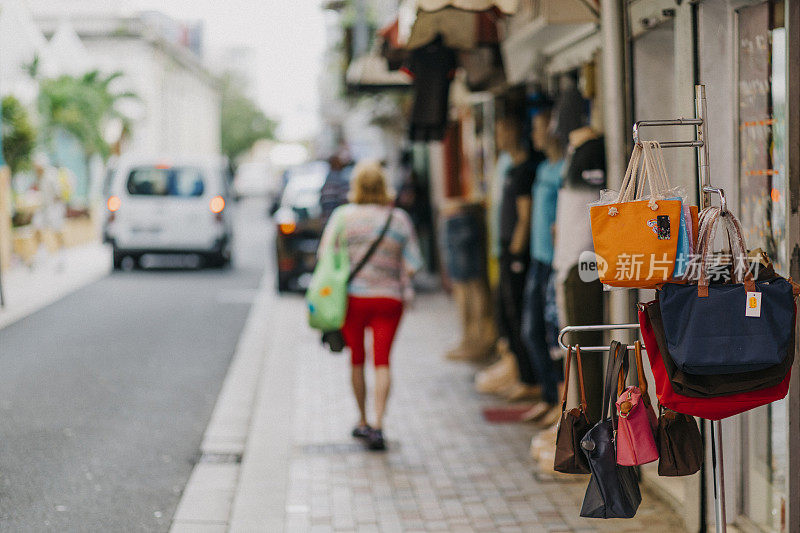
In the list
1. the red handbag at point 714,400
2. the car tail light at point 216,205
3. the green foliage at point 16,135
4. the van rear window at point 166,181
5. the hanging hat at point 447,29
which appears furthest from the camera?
the green foliage at point 16,135

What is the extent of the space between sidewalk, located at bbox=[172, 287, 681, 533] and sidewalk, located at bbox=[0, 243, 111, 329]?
179 inches

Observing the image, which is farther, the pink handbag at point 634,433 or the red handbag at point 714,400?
the pink handbag at point 634,433

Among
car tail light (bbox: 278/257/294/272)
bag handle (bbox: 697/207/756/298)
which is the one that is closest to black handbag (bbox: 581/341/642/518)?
bag handle (bbox: 697/207/756/298)

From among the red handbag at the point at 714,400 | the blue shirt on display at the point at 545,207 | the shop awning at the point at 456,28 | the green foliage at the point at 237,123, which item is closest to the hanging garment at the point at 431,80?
the shop awning at the point at 456,28

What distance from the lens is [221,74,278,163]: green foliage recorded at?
3155 inches

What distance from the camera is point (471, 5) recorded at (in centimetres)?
674

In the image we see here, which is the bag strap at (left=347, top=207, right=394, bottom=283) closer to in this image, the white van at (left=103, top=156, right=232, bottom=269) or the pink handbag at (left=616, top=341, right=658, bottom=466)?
the pink handbag at (left=616, top=341, right=658, bottom=466)

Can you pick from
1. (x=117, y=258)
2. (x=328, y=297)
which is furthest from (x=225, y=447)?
(x=117, y=258)

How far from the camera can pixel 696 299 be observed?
312 centimetres

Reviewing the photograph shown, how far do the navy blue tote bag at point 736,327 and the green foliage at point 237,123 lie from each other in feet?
257

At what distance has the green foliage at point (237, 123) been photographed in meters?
80.1

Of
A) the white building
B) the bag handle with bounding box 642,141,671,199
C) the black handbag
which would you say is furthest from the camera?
the white building

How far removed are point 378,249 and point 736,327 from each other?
3653 millimetres

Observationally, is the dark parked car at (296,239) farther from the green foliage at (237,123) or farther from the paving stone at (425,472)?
the green foliage at (237,123)
